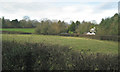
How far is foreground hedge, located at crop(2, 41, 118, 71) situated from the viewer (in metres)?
2.06

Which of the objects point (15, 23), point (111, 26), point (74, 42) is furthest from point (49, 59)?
point (111, 26)

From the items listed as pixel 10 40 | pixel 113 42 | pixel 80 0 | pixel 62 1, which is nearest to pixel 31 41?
pixel 10 40

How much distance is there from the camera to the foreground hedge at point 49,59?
2.06 m

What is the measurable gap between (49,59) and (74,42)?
882mm

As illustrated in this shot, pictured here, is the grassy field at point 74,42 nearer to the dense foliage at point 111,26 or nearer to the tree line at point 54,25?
the tree line at point 54,25

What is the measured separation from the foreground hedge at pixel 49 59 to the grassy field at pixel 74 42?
18 centimetres

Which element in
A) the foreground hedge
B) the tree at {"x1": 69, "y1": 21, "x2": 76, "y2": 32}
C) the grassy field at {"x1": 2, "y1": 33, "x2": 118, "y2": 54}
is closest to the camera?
the foreground hedge

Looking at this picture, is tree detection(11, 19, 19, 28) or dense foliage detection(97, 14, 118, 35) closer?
dense foliage detection(97, 14, 118, 35)

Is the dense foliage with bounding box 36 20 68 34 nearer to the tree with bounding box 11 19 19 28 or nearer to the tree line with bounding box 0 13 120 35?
the tree line with bounding box 0 13 120 35

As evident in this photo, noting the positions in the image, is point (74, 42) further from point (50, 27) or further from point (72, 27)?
point (50, 27)

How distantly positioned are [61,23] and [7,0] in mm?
1594

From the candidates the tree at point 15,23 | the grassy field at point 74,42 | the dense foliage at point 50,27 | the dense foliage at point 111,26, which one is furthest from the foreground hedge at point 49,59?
the dense foliage at point 111,26

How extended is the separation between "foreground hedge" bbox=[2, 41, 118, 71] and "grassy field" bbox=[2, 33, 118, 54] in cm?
18

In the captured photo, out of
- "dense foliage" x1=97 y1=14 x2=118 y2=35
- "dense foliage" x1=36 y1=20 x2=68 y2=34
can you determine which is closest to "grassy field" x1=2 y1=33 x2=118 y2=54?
"dense foliage" x1=36 y1=20 x2=68 y2=34
